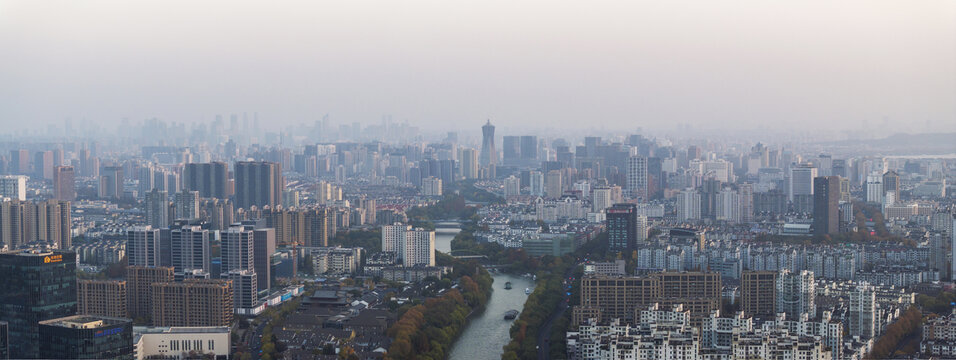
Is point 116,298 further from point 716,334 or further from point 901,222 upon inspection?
point 901,222

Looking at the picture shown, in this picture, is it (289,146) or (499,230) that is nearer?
(499,230)

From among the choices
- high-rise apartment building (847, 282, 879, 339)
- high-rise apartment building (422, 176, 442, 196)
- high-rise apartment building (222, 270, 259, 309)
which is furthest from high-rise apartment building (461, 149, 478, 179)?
high-rise apartment building (847, 282, 879, 339)

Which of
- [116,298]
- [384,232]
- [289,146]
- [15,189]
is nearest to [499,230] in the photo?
[384,232]

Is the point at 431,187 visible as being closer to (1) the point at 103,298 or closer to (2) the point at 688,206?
(2) the point at 688,206

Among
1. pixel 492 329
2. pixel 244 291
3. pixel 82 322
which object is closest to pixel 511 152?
pixel 244 291

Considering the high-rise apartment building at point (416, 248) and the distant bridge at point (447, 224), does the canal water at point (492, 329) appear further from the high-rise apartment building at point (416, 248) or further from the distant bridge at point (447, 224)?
the distant bridge at point (447, 224)

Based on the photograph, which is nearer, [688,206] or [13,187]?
[13,187]
